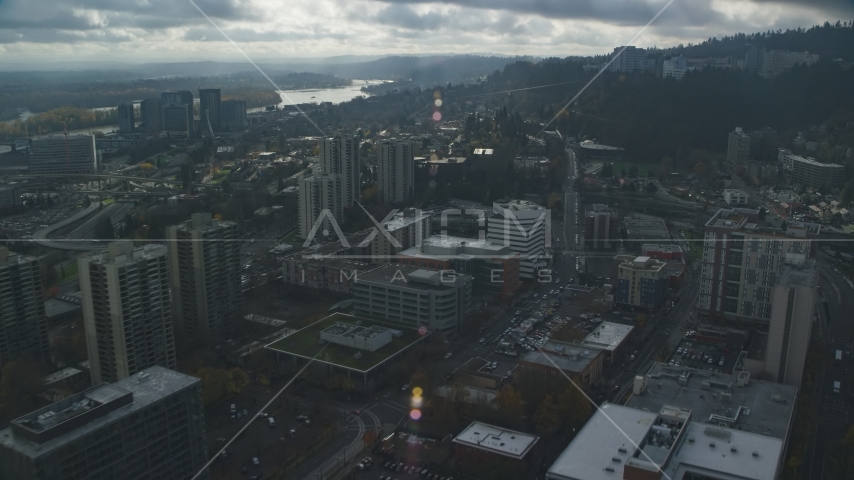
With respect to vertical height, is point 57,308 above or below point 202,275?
below

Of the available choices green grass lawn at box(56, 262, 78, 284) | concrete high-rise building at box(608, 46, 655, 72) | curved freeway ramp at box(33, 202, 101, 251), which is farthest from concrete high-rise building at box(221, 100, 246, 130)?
green grass lawn at box(56, 262, 78, 284)

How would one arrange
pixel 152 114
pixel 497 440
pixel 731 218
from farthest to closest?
pixel 152 114
pixel 731 218
pixel 497 440

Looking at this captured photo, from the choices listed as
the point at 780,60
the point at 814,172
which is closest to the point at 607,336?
Result: the point at 814,172

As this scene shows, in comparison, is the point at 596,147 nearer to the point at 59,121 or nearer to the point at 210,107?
the point at 210,107

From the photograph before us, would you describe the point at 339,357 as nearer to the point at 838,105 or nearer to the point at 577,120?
the point at 577,120

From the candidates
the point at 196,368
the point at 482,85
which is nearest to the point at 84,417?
the point at 196,368

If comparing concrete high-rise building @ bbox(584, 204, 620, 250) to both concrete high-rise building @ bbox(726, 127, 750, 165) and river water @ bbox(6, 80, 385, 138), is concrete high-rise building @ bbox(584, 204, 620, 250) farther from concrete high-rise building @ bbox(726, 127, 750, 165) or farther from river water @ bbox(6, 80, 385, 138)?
river water @ bbox(6, 80, 385, 138)
